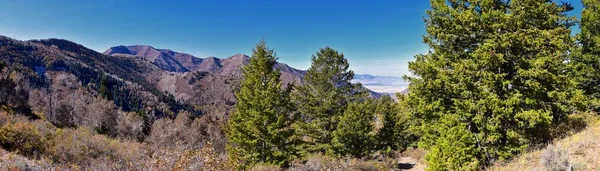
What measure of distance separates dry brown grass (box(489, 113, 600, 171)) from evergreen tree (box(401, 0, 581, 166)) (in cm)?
79

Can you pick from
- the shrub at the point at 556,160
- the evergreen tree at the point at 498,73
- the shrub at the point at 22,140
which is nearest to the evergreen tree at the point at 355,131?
the evergreen tree at the point at 498,73

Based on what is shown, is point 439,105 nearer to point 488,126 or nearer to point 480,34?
point 488,126

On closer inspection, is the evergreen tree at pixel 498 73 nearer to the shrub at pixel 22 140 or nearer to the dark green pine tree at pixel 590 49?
the dark green pine tree at pixel 590 49

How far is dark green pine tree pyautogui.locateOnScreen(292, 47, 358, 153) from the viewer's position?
24844 mm

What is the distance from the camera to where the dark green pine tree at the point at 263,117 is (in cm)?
2033

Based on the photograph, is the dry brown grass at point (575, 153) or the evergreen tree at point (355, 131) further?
the evergreen tree at point (355, 131)

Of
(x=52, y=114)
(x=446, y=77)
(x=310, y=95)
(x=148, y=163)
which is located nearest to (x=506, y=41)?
(x=446, y=77)

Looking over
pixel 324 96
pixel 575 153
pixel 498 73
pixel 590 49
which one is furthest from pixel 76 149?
pixel 590 49

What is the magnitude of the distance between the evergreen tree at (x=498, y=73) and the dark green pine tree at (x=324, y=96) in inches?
443

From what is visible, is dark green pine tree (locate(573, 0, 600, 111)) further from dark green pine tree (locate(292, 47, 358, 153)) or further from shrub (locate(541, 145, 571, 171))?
dark green pine tree (locate(292, 47, 358, 153))

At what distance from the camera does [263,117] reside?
20188 mm

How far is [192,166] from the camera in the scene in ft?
26.0

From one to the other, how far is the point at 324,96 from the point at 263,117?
6.41 meters

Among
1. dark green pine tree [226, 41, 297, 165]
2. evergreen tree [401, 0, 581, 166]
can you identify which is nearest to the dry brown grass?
evergreen tree [401, 0, 581, 166]
